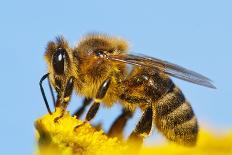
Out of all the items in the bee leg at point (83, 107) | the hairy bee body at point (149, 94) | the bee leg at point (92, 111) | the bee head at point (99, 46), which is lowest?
the bee leg at point (92, 111)

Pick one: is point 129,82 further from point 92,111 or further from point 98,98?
point 92,111

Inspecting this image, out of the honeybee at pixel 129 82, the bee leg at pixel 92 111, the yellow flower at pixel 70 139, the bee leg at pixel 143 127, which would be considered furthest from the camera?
the honeybee at pixel 129 82

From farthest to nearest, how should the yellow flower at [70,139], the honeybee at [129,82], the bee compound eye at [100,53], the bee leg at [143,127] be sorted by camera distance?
the bee compound eye at [100,53] < the honeybee at [129,82] < the bee leg at [143,127] < the yellow flower at [70,139]

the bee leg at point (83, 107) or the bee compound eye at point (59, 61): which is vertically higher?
the bee compound eye at point (59, 61)

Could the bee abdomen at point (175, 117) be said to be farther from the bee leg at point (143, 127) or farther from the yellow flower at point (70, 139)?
the yellow flower at point (70, 139)

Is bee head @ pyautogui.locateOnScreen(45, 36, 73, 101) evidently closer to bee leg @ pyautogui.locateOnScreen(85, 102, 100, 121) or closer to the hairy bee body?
the hairy bee body

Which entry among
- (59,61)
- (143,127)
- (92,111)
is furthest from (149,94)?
(59,61)

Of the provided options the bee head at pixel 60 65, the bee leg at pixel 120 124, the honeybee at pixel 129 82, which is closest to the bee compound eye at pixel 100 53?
the honeybee at pixel 129 82
